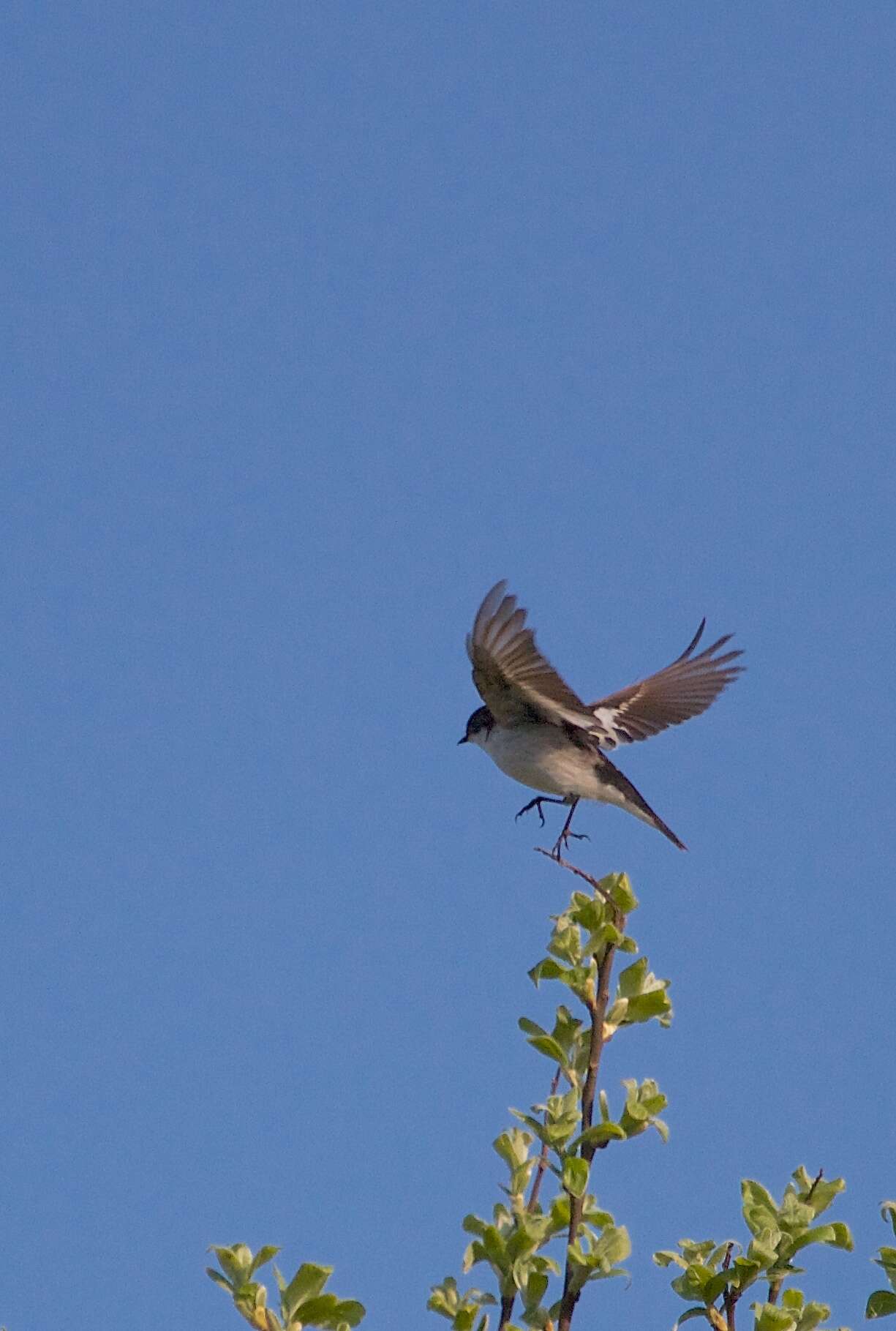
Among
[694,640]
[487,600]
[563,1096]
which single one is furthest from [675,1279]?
[694,640]

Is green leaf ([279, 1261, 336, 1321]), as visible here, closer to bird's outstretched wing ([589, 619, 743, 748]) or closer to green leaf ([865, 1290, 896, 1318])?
green leaf ([865, 1290, 896, 1318])

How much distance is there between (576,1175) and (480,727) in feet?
19.6

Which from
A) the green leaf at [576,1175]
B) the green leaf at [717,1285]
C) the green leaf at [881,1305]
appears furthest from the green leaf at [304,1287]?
the green leaf at [881,1305]

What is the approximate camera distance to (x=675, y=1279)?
109 inches

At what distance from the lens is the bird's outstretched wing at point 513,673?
6.89 metres

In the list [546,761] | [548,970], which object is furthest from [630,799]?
[548,970]

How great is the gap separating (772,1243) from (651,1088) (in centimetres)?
32

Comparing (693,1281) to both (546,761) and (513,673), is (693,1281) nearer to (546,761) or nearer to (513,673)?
(513,673)

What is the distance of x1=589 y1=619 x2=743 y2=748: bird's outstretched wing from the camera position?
30.2 feet

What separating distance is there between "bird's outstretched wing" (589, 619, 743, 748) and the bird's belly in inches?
29.1

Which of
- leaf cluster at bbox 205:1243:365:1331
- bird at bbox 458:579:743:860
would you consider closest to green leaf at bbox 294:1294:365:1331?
leaf cluster at bbox 205:1243:365:1331

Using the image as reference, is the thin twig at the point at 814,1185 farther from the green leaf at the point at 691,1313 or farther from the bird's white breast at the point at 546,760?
the bird's white breast at the point at 546,760

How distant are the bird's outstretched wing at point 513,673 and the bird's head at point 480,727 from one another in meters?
0.28

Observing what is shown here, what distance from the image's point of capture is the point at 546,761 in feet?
26.0
